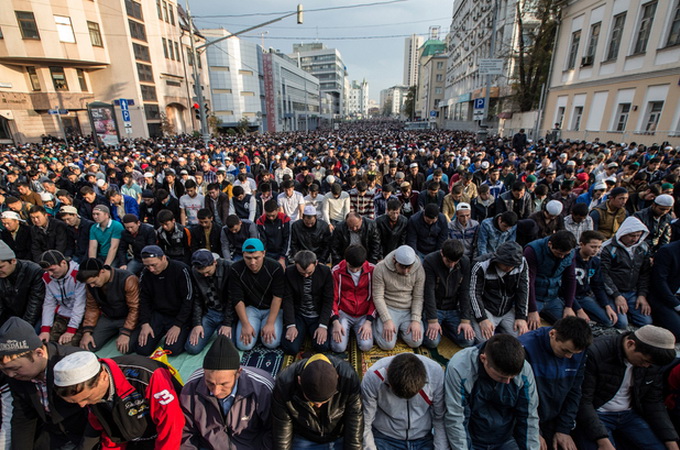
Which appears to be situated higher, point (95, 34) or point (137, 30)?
point (137, 30)

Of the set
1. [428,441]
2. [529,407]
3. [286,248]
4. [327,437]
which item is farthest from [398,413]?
[286,248]

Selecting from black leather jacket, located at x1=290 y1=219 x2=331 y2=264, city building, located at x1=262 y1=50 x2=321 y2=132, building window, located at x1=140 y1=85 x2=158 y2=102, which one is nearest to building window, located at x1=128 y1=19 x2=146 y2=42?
building window, located at x1=140 y1=85 x2=158 y2=102

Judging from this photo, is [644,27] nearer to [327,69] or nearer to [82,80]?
[82,80]

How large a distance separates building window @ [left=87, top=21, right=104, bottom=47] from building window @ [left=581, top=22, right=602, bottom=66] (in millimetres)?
39923

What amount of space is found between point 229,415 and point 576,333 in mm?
2952

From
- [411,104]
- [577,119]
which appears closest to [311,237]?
[577,119]

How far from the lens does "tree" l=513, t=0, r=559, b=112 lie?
25266 mm

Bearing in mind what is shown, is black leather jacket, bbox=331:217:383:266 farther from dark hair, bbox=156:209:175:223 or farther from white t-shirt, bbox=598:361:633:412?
white t-shirt, bbox=598:361:633:412

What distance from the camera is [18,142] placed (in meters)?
24.4

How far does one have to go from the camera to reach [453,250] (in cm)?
393

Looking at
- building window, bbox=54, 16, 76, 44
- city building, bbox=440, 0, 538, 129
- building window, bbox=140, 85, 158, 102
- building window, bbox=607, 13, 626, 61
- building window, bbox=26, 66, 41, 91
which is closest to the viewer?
building window, bbox=607, 13, 626, 61

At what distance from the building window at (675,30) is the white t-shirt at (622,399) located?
20143mm

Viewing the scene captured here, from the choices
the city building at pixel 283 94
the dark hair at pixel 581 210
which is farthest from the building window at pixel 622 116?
the city building at pixel 283 94

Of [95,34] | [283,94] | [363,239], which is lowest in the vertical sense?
[363,239]
